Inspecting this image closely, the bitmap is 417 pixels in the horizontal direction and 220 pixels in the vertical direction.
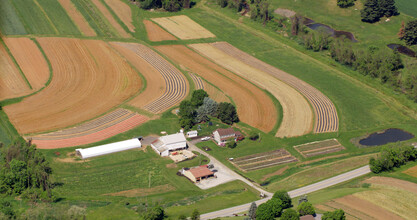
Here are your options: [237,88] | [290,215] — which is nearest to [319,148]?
[237,88]

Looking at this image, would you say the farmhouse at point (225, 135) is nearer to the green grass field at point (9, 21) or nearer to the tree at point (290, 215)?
the tree at point (290, 215)

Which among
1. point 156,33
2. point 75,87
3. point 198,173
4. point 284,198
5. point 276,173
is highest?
point 156,33

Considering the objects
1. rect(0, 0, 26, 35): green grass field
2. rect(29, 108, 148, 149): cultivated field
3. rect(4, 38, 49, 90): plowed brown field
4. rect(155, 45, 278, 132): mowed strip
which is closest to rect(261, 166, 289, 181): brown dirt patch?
rect(155, 45, 278, 132): mowed strip

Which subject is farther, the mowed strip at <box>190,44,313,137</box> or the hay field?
the hay field

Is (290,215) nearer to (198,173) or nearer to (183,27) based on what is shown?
(198,173)

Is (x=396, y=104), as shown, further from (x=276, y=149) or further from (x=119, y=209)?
(x=119, y=209)

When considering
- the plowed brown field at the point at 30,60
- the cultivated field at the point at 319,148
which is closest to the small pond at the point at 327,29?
the cultivated field at the point at 319,148

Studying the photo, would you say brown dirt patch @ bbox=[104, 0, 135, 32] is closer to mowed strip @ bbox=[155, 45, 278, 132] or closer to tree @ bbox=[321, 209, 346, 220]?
mowed strip @ bbox=[155, 45, 278, 132]
